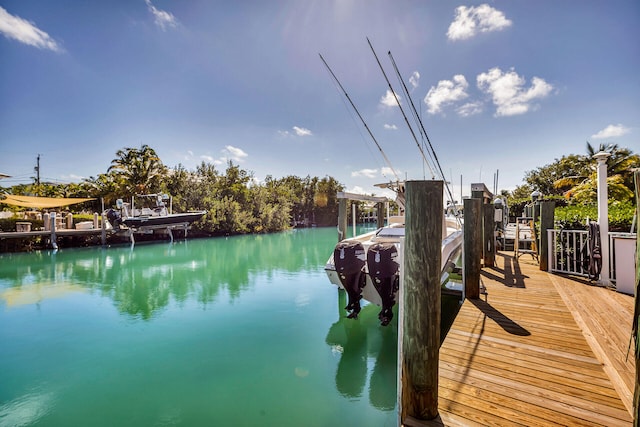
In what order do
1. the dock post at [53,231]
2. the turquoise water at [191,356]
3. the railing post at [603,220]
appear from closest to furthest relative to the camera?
1. the turquoise water at [191,356]
2. the railing post at [603,220]
3. the dock post at [53,231]

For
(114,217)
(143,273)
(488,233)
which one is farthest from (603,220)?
(114,217)

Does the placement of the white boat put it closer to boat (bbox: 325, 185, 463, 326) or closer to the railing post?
boat (bbox: 325, 185, 463, 326)

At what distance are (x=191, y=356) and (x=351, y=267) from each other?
3264 millimetres

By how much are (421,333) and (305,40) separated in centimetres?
1007

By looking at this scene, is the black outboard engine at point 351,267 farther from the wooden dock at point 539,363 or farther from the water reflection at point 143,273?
the water reflection at point 143,273

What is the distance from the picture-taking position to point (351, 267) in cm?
440

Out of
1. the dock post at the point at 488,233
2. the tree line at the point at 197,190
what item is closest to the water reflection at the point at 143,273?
the dock post at the point at 488,233

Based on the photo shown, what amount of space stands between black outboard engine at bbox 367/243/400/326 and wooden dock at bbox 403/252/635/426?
3.24 feet

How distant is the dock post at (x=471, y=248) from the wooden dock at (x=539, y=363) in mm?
256

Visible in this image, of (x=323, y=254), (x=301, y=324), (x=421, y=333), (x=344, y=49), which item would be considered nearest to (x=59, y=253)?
(x=323, y=254)

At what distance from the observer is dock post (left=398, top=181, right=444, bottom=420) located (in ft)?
6.07

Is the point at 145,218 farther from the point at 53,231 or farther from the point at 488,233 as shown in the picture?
the point at 488,233

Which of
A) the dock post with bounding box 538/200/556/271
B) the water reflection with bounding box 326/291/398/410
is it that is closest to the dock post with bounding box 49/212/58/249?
the water reflection with bounding box 326/291/398/410

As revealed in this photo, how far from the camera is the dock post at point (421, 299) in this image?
1851mm
